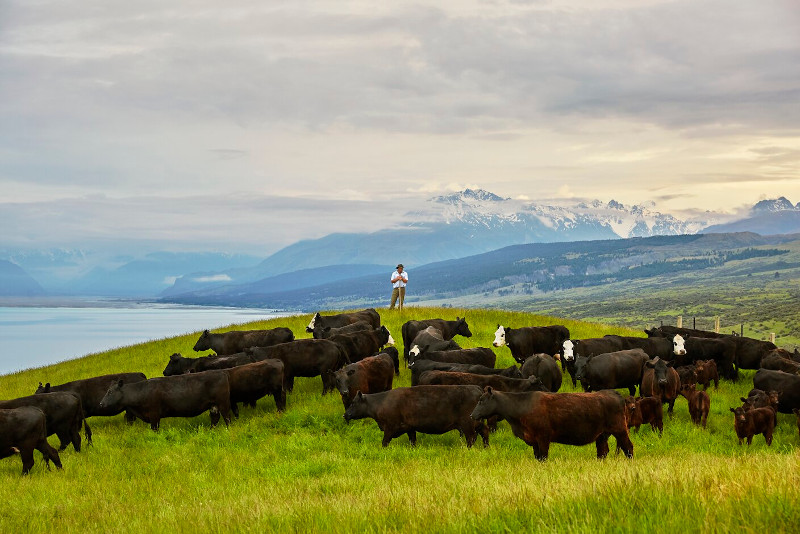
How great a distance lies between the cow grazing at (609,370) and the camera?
20.1m

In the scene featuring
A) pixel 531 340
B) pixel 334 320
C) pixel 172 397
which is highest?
pixel 334 320

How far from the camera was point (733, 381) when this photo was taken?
24.6 m

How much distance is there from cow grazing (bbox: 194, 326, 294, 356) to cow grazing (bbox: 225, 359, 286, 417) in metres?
6.80

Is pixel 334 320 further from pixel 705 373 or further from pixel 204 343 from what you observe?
pixel 705 373

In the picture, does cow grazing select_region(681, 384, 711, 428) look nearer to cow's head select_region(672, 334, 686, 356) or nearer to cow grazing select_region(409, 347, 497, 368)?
cow grazing select_region(409, 347, 497, 368)

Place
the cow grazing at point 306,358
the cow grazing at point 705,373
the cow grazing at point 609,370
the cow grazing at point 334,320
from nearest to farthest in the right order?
the cow grazing at point 609,370 → the cow grazing at point 306,358 → the cow grazing at point 705,373 → the cow grazing at point 334,320

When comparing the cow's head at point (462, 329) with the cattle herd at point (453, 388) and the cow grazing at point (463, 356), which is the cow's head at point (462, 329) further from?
the cow grazing at point (463, 356)

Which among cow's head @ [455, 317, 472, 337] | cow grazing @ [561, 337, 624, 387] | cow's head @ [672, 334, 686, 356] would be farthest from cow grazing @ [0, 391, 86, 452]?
cow's head @ [672, 334, 686, 356]

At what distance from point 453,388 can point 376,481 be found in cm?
436

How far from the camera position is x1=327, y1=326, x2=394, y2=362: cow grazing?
24.2 m

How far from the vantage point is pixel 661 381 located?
1808 centimetres

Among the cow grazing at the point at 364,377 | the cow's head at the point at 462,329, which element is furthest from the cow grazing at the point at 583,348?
the cow grazing at the point at 364,377

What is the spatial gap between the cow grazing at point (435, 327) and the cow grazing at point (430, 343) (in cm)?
102

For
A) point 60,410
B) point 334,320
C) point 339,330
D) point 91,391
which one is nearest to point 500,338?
point 339,330
